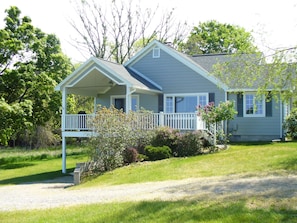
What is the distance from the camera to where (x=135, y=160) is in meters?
17.2

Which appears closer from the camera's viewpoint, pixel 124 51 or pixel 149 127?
pixel 149 127

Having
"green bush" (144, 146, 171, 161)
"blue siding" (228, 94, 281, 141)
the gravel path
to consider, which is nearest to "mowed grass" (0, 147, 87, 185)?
"green bush" (144, 146, 171, 161)

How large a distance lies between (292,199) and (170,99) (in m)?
15.6

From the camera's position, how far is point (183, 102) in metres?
23.4

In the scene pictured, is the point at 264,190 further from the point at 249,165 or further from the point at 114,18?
the point at 114,18

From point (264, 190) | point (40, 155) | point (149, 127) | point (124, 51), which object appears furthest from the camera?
point (124, 51)

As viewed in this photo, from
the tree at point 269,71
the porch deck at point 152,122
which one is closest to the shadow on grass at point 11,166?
the porch deck at point 152,122

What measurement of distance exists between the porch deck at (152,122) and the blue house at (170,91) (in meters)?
0.05

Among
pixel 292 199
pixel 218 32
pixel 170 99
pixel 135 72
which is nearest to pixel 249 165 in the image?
pixel 292 199

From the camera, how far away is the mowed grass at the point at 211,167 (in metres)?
13.2

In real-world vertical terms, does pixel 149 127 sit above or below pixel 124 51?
below

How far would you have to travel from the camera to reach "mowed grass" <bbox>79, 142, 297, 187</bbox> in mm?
13188

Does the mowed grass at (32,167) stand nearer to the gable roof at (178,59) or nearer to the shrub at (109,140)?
the shrub at (109,140)

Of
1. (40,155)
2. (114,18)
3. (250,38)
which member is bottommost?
(40,155)
